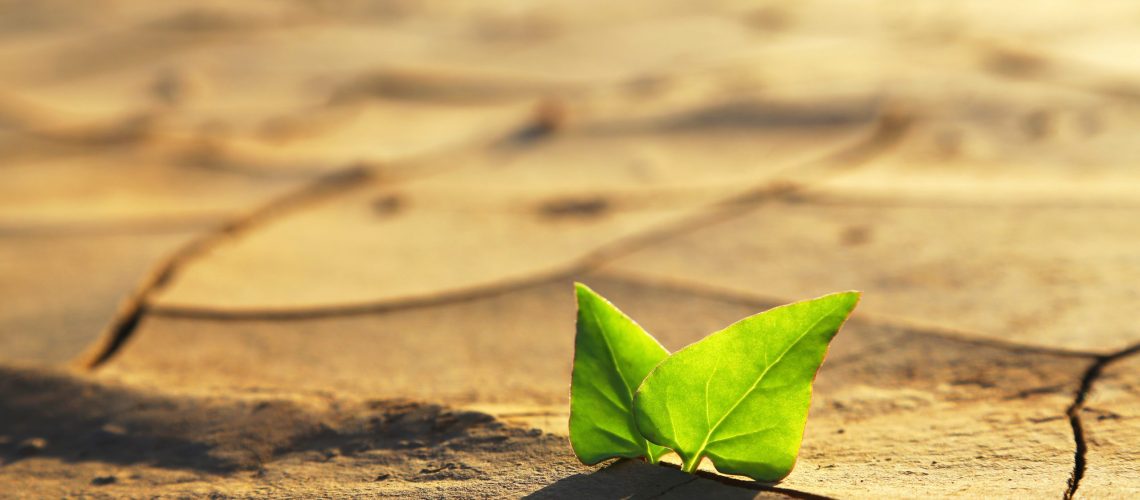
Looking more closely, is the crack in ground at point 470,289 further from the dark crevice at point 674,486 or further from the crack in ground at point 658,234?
the dark crevice at point 674,486

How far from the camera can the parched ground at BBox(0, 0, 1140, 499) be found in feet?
3.07

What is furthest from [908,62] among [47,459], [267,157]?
[47,459]

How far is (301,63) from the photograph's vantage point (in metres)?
3.27

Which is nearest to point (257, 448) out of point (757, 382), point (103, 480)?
point (103, 480)

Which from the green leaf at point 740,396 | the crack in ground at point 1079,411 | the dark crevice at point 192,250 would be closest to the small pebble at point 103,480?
the dark crevice at point 192,250

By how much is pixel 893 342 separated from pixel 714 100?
4.46ft

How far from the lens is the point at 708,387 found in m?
0.78

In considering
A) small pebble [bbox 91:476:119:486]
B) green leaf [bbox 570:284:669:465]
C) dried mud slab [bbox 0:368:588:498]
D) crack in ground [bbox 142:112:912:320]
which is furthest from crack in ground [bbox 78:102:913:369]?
green leaf [bbox 570:284:669:465]

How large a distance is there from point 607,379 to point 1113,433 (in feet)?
1.41

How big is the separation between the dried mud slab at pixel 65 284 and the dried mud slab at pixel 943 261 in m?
0.72

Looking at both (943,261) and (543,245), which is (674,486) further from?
(543,245)

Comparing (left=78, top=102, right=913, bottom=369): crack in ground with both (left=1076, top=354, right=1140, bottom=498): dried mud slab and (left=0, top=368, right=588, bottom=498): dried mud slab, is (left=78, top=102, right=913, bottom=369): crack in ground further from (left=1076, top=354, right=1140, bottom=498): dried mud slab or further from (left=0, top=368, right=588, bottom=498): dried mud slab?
(left=1076, top=354, right=1140, bottom=498): dried mud slab

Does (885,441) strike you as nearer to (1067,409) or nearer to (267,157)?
(1067,409)

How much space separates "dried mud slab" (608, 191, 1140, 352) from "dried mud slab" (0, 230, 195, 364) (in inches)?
28.2
